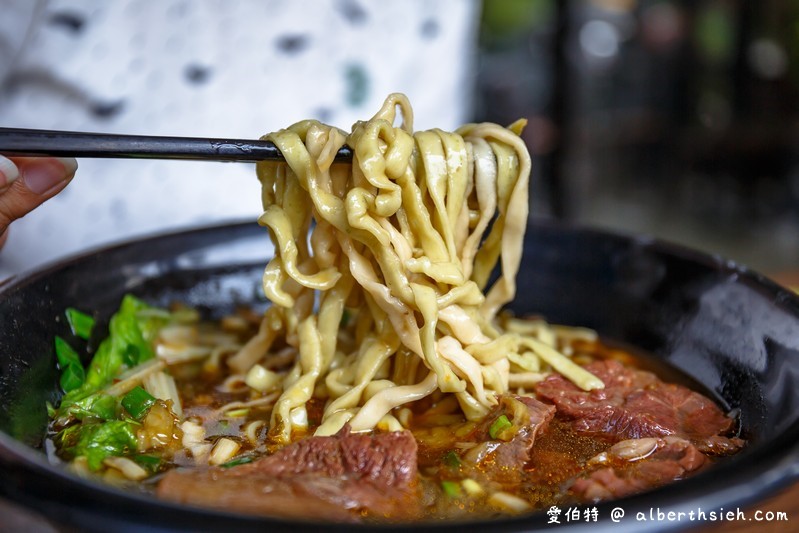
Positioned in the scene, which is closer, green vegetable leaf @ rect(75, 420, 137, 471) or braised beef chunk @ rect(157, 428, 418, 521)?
braised beef chunk @ rect(157, 428, 418, 521)

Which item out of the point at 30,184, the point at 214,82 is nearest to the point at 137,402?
the point at 30,184

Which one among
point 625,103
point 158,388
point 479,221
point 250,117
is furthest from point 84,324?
point 625,103

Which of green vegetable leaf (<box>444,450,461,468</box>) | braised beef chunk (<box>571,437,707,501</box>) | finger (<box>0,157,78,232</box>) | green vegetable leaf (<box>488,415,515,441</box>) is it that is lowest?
green vegetable leaf (<box>444,450,461,468</box>)

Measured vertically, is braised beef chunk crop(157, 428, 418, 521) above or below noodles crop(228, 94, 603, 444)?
below

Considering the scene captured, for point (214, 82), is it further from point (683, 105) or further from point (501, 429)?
point (683, 105)

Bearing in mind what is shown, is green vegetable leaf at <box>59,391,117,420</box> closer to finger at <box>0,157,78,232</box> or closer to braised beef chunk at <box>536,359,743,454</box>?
finger at <box>0,157,78,232</box>

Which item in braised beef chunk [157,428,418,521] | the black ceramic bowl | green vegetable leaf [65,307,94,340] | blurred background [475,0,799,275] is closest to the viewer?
the black ceramic bowl

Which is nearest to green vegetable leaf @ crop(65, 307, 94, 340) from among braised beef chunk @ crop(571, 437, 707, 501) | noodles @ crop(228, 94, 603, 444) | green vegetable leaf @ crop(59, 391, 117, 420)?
green vegetable leaf @ crop(59, 391, 117, 420)

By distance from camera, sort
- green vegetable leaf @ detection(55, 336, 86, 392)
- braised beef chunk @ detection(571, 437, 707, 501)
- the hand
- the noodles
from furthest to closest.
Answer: green vegetable leaf @ detection(55, 336, 86, 392) → the noodles → the hand → braised beef chunk @ detection(571, 437, 707, 501)
